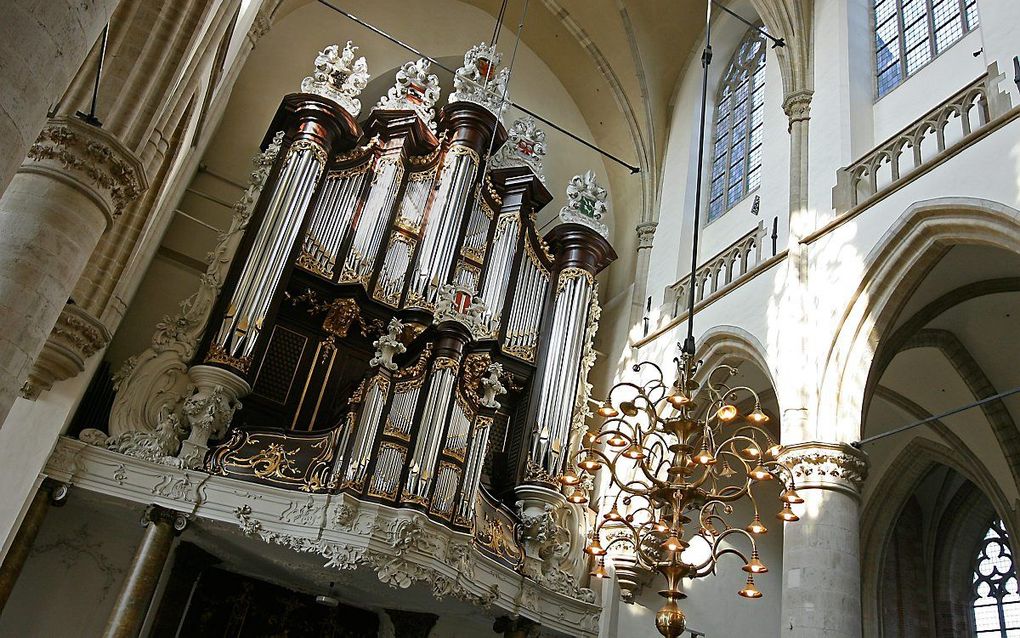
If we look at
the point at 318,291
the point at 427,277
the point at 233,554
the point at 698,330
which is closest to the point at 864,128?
the point at 698,330

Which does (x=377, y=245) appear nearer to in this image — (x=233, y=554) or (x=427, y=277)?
(x=427, y=277)

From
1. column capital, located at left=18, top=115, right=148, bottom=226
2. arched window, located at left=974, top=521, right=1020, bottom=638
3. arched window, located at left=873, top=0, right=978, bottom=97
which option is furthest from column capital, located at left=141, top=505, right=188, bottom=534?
arched window, located at left=974, top=521, right=1020, bottom=638

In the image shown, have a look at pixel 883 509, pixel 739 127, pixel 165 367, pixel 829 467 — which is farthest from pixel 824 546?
pixel 739 127

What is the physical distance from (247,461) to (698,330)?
6212 mm

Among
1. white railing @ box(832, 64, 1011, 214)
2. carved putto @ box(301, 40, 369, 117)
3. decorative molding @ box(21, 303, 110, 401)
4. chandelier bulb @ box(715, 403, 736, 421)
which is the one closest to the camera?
chandelier bulb @ box(715, 403, 736, 421)

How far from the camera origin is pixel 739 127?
14039 millimetres

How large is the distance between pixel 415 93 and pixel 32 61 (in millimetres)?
10872

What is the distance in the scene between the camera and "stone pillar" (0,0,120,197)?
2467 millimetres

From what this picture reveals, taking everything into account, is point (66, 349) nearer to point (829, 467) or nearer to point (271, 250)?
point (271, 250)

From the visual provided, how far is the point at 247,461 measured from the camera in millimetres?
9000

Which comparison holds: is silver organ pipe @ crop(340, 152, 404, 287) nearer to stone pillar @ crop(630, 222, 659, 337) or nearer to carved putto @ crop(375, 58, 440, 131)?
carved putto @ crop(375, 58, 440, 131)

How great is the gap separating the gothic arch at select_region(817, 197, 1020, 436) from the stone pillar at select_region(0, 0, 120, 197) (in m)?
7.93

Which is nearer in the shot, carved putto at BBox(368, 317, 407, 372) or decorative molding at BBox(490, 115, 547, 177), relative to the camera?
carved putto at BBox(368, 317, 407, 372)

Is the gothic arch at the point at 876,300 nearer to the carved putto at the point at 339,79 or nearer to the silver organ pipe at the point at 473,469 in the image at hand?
the silver organ pipe at the point at 473,469
